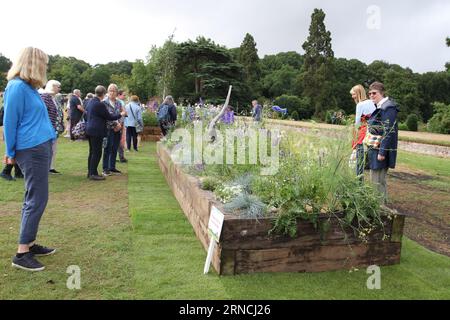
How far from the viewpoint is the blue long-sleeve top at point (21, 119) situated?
11.1ft

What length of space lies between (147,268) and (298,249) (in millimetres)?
1278

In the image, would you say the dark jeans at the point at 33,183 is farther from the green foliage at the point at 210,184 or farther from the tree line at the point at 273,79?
the tree line at the point at 273,79

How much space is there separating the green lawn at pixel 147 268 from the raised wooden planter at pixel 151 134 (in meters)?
9.38

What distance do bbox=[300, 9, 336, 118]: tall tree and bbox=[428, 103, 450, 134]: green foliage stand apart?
1498 centimetres

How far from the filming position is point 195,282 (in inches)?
131

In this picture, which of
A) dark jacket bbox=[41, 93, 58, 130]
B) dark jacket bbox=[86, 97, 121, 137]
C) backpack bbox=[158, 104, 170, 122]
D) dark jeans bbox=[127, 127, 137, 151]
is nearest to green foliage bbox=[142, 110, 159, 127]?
dark jeans bbox=[127, 127, 137, 151]

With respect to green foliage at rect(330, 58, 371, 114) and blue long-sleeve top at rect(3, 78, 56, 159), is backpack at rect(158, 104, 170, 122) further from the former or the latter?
green foliage at rect(330, 58, 371, 114)

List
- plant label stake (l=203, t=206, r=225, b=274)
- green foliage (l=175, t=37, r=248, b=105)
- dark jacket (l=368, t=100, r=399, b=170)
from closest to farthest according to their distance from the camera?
plant label stake (l=203, t=206, r=225, b=274)
dark jacket (l=368, t=100, r=399, b=170)
green foliage (l=175, t=37, r=248, b=105)

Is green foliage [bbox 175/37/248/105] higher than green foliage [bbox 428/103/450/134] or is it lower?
higher

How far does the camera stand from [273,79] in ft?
170

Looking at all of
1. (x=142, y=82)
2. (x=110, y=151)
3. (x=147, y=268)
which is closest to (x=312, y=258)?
(x=147, y=268)

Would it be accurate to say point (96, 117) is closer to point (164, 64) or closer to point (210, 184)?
point (210, 184)

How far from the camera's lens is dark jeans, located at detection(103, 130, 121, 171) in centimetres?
802

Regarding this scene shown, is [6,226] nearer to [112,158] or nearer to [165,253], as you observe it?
[165,253]
